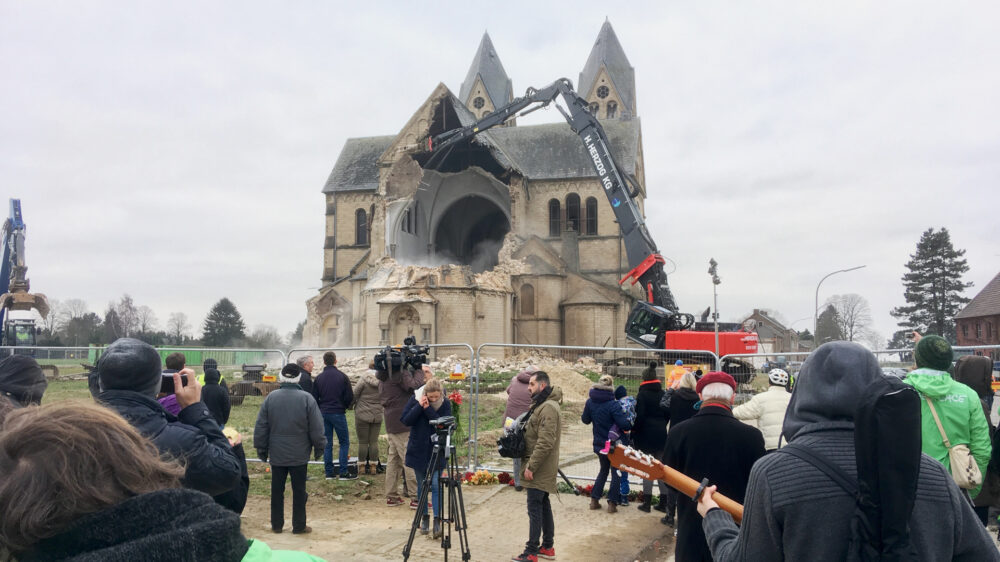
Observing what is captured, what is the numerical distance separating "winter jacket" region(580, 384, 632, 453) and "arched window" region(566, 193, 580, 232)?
31892mm

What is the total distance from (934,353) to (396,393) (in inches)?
253

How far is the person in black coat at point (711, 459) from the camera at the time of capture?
4852mm

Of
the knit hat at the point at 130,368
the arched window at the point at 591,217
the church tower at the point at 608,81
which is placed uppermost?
the church tower at the point at 608,81

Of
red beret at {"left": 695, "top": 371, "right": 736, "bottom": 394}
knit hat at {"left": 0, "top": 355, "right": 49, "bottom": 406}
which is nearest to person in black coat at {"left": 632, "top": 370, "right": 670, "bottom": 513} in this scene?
red beret at {"left": 695, "top": 371, "right": 736, "bottom": 394}

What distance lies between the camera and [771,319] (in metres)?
78.4

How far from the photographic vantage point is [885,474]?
212 cm

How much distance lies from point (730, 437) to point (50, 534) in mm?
4292

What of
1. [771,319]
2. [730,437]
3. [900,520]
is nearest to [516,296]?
[730,437]

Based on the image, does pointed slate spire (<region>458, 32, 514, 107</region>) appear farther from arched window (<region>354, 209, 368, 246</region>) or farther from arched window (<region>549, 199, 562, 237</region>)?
arched window (<region>549, 199, 562, 237</region>)

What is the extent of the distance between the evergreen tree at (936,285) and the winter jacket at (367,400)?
172 ft

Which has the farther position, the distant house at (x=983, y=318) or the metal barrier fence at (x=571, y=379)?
the distant house at (x=983, y=318)

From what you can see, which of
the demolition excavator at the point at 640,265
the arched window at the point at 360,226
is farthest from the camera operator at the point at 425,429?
the arched window at the point at 360,226

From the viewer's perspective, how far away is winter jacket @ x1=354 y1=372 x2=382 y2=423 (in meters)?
11.1

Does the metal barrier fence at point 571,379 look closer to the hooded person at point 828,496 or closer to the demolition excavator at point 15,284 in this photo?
the hooded person at point 828,496
